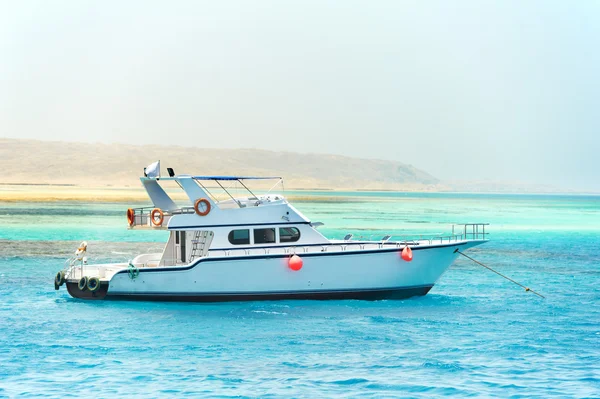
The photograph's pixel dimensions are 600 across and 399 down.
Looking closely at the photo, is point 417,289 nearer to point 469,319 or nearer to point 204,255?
point 469,319

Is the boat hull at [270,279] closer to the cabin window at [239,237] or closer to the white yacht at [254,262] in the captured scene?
the white yacht at [254,262]

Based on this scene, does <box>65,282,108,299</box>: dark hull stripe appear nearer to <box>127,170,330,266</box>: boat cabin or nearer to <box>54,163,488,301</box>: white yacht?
<box>54,163,488,301</box>: white yacht

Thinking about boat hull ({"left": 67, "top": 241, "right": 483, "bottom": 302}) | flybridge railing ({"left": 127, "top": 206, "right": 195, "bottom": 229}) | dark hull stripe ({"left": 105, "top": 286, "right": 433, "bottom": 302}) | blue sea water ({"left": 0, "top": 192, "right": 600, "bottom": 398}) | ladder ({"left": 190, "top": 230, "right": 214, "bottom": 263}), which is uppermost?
flybridge railing ({"left": 127, "top": 206, "right": 195, "bottom": 229})

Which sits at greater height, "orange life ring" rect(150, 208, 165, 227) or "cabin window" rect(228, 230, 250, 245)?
"orange life ring" rect(150, 208, 165, 227)

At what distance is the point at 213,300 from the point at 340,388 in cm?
990

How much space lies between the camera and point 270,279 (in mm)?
27156

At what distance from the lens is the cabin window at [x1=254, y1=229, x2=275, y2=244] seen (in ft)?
92.4

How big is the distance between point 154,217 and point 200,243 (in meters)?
1.76

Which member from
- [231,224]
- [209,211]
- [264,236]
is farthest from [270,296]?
[209,211]

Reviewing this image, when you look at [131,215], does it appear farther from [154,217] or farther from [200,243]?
[200,243]

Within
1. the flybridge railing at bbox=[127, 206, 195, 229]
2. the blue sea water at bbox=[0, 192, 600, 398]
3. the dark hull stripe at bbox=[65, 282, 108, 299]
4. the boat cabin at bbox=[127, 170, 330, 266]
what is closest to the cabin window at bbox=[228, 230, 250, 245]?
the boat cabin at bbox=[127, 170, 330, 266]

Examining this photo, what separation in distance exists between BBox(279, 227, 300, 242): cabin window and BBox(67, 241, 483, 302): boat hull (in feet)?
4.24

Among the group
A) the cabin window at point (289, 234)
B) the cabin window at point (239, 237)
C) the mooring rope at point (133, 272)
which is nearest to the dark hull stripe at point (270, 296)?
the mooring rope at point (133, 272)

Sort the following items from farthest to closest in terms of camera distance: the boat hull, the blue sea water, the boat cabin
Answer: the boat cabin < the boat hull < the blue sea water
